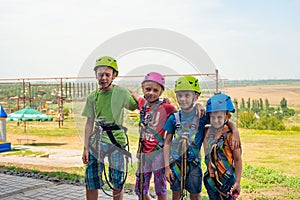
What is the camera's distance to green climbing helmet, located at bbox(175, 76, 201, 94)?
11.2 feet

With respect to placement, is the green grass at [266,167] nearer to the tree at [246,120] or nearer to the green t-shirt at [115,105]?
the green t-shirt at [115,105]

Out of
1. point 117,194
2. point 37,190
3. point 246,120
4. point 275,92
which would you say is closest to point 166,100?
point 117,194

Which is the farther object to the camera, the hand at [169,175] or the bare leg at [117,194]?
the bare leg at [117,194]

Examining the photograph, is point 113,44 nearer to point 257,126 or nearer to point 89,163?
point 89,163

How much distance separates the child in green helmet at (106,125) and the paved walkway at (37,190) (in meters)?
1.43

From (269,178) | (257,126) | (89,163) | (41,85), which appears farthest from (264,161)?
(41,85)

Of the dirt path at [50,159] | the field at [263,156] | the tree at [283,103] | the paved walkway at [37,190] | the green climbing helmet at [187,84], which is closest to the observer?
the green climbing helmet at [187,84]

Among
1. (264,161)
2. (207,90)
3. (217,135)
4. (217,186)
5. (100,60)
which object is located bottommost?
(264,161)

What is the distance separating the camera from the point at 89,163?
3941mm

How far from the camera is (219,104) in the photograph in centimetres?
330

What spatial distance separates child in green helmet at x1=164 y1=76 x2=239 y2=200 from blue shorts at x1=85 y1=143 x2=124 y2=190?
0.56 m

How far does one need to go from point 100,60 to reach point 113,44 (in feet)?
1.20

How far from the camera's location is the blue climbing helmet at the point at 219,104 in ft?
10.8

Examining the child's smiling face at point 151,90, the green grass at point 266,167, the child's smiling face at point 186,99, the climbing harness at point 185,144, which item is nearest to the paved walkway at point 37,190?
the green grass at point 266,167
